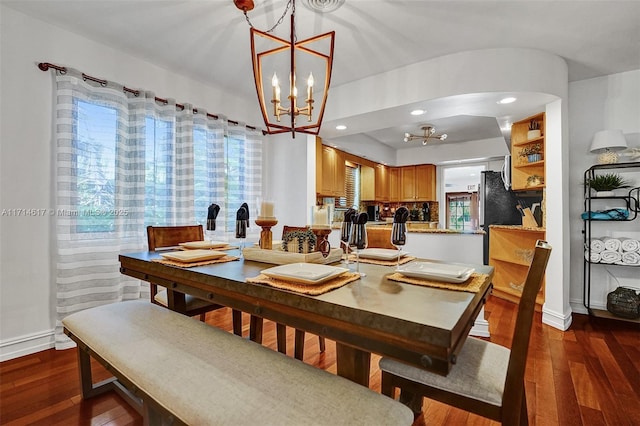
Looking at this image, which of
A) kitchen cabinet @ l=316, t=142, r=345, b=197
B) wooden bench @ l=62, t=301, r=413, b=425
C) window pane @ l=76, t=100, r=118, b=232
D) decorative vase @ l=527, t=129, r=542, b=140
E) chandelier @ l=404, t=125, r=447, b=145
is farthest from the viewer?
chandelier @ l=404, t=125, r=447, b=145

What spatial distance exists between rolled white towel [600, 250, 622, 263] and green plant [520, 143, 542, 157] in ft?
4.02

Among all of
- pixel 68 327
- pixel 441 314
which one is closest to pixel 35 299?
pixel 68 327

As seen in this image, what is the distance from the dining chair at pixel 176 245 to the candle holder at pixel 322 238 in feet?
2.69

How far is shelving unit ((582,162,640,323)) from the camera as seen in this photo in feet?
9.66

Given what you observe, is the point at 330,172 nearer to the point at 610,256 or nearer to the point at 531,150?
the point at 531,150

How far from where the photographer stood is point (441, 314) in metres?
0.80

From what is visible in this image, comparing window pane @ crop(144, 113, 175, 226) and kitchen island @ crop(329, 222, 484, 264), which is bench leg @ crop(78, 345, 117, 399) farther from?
kitchen island @ crop(329, 222, 484, 264)

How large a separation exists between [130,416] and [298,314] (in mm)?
1293

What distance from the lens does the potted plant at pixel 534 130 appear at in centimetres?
338

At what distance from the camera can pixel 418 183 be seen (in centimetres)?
672

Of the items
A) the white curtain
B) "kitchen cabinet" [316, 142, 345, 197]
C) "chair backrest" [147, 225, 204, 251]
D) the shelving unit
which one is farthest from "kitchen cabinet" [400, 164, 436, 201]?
"chair backrest" [147, 225, 204, 251]

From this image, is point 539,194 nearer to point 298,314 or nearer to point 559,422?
point 559,422

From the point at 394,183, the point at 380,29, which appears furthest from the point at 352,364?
the point at 394,183

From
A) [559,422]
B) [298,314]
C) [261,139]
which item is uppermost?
[261,139]
